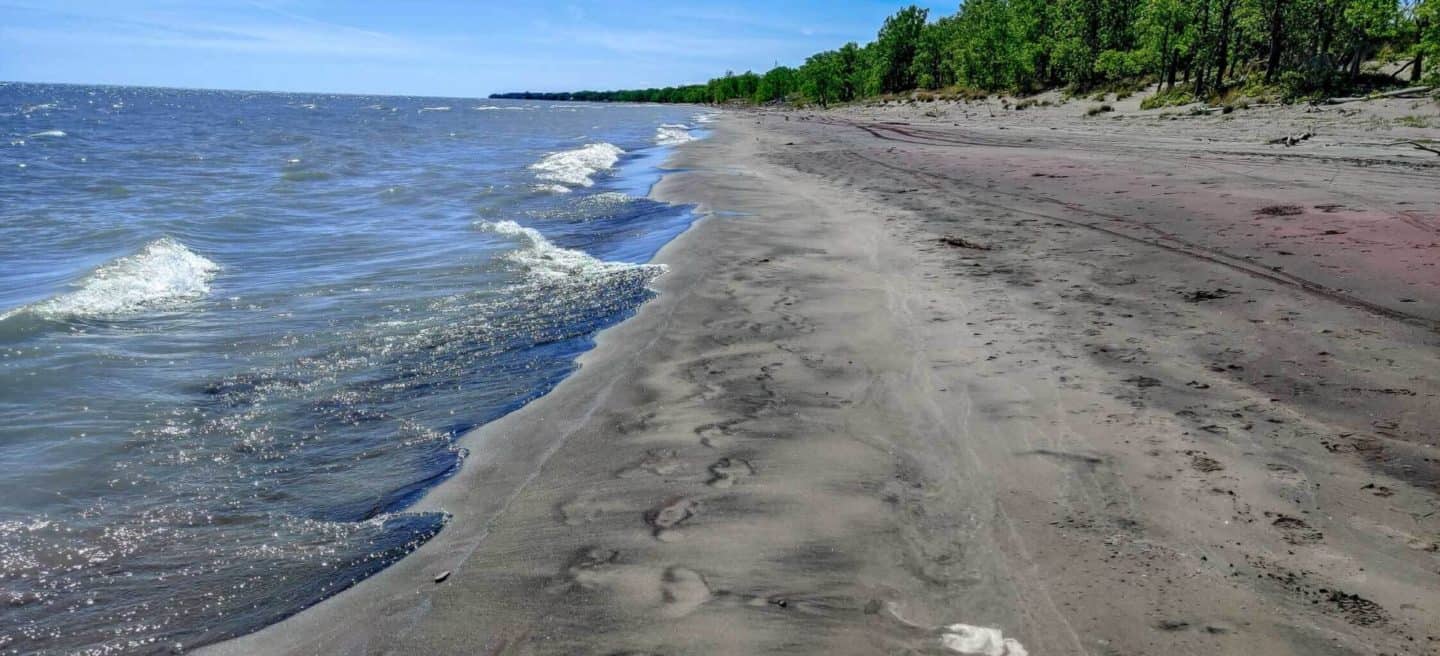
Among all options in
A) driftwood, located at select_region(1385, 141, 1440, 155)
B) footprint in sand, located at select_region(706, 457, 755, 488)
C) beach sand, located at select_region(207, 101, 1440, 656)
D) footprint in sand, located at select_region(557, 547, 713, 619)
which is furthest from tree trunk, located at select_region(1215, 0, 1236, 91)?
footprint in sand, located at select_region(557, 547, 713, 619)

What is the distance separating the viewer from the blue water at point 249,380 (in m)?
3.48

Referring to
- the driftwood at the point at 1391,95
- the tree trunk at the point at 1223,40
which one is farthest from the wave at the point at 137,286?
the tree trunk at the point at 1223,40

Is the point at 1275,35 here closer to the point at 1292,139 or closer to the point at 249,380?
the point at 1292,139

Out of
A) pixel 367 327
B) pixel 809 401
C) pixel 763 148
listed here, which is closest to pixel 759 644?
pixel 809 401

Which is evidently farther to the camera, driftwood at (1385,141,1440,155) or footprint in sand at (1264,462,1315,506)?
driftwood at (1385,141,1440,155)

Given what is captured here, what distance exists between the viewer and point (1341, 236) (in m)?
8.41

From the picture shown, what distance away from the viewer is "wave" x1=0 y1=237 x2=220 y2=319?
791 cm

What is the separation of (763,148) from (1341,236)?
22.1 m

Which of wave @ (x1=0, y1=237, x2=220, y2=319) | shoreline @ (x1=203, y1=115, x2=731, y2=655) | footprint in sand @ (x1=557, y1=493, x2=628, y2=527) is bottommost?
shoreline @ (x1=203, y1=115, x2=731, y2=655)

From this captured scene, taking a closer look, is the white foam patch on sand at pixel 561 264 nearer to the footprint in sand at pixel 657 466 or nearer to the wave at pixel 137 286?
the wave at pixel 137 286

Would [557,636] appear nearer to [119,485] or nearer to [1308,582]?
[1308,582]

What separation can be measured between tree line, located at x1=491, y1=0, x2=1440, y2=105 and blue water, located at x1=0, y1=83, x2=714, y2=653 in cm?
2738

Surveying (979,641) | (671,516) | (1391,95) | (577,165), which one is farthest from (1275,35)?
(979,641)

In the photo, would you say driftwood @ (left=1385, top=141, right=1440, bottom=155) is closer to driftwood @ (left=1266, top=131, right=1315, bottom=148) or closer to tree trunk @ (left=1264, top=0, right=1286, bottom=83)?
driftwood @ (left=1266, top=131, right=1315, bottom=148)
